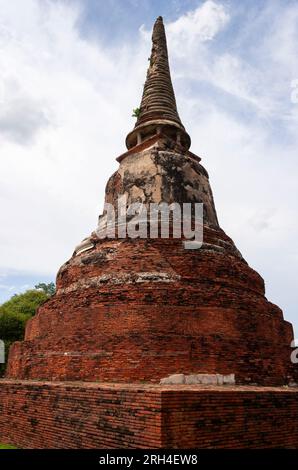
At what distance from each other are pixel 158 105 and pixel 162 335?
9.63 metres

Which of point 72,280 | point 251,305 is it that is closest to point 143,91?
point 72,280

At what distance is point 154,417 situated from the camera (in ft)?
17.8

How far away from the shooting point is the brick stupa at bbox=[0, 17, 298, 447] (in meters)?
6.20

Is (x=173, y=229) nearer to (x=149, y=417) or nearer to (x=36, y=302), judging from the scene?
(x=149, y=417)

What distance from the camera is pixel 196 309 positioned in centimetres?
846

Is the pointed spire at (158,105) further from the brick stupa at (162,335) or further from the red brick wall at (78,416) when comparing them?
the red brick wall at (78,416)

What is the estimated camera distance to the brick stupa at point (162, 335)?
6.20 metres

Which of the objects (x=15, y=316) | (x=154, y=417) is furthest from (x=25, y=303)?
(x=154, y=417)

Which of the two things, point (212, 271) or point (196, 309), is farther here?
point (212, 271)

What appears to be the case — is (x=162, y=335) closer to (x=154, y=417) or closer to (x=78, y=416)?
(x=78, y=416)

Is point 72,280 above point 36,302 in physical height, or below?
below

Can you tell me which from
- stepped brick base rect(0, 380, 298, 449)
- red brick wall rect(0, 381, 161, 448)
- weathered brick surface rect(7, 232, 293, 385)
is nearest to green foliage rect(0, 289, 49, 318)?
weathered brick surface rect(7, 232, 293, 385)

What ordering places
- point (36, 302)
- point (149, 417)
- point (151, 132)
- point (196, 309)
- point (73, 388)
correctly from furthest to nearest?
1. point (36, 302)
2. point (151, 132)
3. point (196, 309)
4. point (73, 388)
5. point (149, 417)
